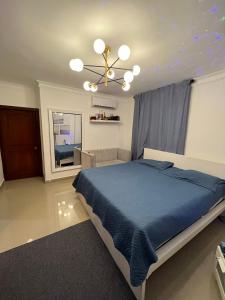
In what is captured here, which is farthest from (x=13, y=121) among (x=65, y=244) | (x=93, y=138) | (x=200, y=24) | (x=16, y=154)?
(x=200, y=24)

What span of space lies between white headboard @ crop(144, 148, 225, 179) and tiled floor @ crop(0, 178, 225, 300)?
871mm

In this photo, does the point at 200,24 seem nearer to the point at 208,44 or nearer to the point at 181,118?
the point at 208,44

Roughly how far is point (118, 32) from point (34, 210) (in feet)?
9.86

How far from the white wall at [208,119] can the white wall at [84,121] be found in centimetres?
209

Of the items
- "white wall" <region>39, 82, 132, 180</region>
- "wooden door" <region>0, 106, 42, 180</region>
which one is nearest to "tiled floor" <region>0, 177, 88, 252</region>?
"wooden door" <region>0, 106, 42, 180</region>

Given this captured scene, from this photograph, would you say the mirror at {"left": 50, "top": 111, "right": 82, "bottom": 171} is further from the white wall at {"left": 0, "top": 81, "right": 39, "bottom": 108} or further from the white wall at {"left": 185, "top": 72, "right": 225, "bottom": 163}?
the white wall at {"left": 185, "top": 72, "right": 225, "bottom": 163}

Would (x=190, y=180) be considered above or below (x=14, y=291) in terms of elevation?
above

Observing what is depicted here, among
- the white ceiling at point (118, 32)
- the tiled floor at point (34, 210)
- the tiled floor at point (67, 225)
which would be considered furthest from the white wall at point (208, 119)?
the tiled floor at point (34, 210)

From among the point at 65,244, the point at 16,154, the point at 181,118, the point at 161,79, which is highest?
the point at 161,79

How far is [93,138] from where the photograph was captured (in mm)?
4234

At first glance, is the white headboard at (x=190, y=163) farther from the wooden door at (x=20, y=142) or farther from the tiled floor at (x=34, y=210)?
the wooden door at (x=20, y=142)

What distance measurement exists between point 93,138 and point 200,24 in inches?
133

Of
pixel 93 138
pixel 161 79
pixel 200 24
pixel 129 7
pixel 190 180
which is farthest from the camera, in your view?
pixel 93 138

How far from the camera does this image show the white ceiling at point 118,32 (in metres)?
1.21
